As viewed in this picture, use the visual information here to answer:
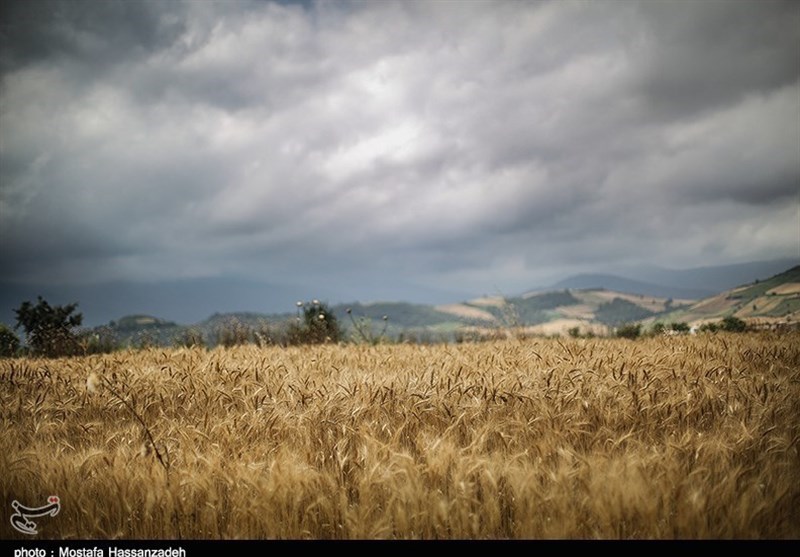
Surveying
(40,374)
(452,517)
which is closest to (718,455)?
(452,517)

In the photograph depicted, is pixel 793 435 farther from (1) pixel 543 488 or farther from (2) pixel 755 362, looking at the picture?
(2) pixel 755 362

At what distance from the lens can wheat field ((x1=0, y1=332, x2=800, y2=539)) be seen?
2.05 meters

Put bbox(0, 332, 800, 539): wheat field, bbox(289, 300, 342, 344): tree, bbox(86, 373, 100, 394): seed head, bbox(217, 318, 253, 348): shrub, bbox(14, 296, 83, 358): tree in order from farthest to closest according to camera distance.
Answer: bbox(289, 300, 342, 344): tree < bbox(217, 318, 253, 348): shrub < bbox(14, 296, 83, 358): tree < bbox(86, 373, 100, 394): seed head < bbox(0, 332, 800, 539): wheat field

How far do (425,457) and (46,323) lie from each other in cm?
1911

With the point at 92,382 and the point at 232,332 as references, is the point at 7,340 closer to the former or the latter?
the point at 232,332

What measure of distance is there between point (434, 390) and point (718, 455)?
212 cm

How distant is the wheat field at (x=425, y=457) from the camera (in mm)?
2049

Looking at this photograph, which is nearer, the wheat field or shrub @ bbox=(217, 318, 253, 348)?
the wheat field

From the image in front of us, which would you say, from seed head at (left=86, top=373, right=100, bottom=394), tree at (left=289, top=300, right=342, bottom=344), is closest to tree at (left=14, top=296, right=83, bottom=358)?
tree at (left=289, top=300, right=342, bottom=344)

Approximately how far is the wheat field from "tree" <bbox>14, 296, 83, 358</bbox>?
8.80m

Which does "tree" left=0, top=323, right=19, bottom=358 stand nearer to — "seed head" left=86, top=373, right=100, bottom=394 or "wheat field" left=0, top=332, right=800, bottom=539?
"wheat field" left=0, top=332, right=800, bottom=539

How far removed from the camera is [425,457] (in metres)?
2.65

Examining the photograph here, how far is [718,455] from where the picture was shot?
251 centimetres

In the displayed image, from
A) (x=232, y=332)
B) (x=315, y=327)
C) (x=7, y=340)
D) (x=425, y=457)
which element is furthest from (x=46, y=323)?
(x=425, y=457)
